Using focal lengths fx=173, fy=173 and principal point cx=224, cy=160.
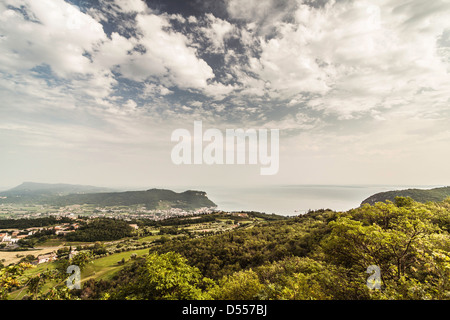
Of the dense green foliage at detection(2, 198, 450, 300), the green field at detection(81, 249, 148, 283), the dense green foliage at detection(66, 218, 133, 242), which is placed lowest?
the dense green foliage at detection(66, 218, 133, 242)

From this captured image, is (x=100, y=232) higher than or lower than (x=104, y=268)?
lower

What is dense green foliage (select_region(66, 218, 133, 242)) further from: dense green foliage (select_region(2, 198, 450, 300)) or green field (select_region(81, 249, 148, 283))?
dense green foliage (select_region(2, 198, 450, 300))

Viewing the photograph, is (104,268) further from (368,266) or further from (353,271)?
(368,266)

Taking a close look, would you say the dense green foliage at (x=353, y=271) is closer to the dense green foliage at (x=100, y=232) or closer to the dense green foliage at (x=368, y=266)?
the dense green foliage at (x=368, y=266)

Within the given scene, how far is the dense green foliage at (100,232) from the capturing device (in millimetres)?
72750

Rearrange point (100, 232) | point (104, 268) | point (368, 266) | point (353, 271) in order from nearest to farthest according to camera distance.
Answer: point (368, 266) < point (353, 271) < point (104, 268) < point (100, 232)

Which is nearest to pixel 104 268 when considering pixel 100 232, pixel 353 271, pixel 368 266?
pixel 100 232

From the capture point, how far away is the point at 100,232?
255ft

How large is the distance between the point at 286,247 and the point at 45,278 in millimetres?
28685

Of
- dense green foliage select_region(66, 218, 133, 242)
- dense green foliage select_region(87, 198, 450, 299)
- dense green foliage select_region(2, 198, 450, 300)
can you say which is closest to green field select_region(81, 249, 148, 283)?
dense green foliage select_region(66, 218, 133, 242)

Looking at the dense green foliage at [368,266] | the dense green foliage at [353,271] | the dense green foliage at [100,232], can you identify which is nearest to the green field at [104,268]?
the dense green foliage at [100,232]

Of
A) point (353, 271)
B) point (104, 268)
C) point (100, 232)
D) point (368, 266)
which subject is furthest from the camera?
point (100, 232)

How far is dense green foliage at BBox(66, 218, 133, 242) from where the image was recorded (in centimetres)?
7275
